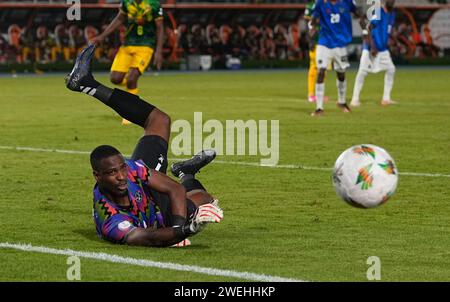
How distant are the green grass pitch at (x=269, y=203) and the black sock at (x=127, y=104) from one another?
3.03 ft

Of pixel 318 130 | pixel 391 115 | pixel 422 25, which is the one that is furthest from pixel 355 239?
pixel 422 25

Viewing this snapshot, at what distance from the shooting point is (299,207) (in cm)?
1085

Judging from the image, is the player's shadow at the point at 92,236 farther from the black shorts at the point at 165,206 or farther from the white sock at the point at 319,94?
the white sock at the point at 319,94

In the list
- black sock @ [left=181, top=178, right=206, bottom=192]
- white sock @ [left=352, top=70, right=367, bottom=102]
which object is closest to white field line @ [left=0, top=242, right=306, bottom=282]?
black sock @ [left=181, top=178, right=206, bottom=192]

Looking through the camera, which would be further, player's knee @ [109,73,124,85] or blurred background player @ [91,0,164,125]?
player's knee @ [109,73,124,85]

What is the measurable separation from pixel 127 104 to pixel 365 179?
8.35 feet

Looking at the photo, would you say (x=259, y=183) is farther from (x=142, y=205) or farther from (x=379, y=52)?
(x=379, y=52)

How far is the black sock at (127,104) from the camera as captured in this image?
10.4 metres

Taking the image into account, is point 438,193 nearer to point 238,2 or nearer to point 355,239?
point 355,239

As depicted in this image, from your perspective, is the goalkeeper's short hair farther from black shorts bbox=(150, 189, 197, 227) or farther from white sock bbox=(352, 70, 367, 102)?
white sock bbox=(352, 70, 367, 102)

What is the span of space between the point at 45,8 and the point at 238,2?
1027 cm

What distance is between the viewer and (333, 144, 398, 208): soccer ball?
893cm

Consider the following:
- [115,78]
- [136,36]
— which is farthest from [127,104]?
[136,36]

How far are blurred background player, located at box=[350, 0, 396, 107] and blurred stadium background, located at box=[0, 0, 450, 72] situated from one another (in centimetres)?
2040
